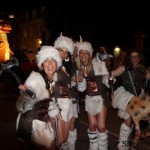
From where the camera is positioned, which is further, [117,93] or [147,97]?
[117,93]

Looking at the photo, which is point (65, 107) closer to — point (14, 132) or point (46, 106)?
point (46, 106)

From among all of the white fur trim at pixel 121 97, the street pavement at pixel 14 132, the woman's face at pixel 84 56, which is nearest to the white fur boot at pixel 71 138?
the street pavement at pixel 14 132

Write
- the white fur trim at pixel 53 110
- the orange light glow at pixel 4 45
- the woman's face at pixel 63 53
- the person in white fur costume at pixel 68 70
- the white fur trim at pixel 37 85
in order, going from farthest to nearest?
the orange light glow at pixel 4 45, the woman's face at pixel 63 53, the person in white fur costume at pixel 68 70, the white fur trim at pixel 53 110, the white fur trim at pixel 37 85

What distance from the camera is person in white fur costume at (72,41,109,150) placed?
6.28 metres

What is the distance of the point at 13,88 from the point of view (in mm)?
17938

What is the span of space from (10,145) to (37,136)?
2589 mm

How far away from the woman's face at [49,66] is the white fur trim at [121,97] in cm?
183

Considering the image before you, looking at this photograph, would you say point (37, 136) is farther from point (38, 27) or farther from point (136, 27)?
point (38, 27)

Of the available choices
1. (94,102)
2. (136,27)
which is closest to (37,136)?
(94,102)

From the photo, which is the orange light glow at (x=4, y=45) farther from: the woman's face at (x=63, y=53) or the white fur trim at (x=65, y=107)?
the white fur trim at (x=65, y=107)

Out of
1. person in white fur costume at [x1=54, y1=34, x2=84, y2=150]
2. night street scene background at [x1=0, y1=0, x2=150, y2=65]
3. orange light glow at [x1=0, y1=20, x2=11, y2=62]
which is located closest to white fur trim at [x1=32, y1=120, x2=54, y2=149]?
person in white fur costume at [x1=54, y1=34, x2=84, y2=150]

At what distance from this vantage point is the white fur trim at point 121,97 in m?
6.37

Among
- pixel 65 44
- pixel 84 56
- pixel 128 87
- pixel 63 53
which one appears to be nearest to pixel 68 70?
pixel 63 53

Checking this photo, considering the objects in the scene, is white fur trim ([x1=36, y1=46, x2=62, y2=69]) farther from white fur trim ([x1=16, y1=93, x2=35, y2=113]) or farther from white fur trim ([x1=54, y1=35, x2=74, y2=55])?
white fur trim ([x1=54, y1=35, x2=74, y2=55])
